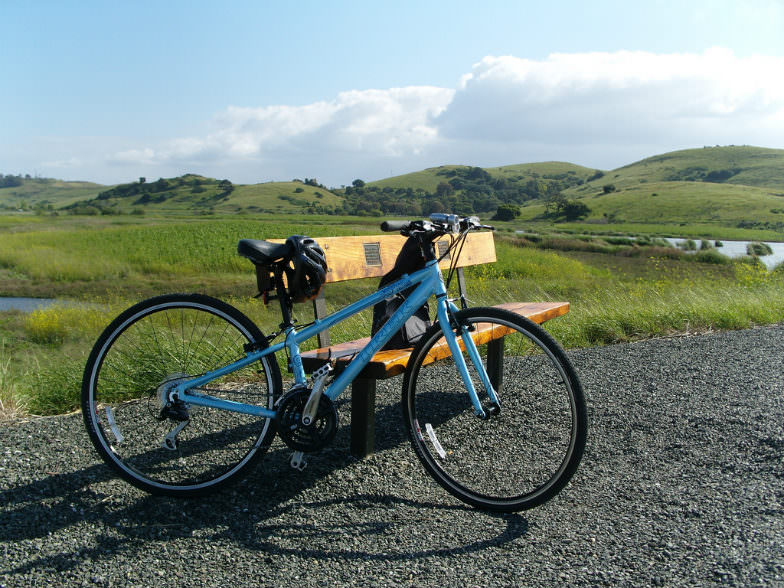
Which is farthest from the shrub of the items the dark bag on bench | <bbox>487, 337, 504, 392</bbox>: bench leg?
the dark bag on bench

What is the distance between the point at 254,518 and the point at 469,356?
1.17 meters

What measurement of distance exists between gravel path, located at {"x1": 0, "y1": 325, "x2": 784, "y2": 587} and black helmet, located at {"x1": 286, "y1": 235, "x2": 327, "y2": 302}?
3.07 feet

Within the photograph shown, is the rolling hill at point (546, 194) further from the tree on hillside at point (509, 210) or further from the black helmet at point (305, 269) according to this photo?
the black helmet at point (305, 269)

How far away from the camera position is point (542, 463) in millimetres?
2783

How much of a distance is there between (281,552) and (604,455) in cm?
187

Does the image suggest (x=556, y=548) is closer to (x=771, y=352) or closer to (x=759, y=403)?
(x=759, y=403)

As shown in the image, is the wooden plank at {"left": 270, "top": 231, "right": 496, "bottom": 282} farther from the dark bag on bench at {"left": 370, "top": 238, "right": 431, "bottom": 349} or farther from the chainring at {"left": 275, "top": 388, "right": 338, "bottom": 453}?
the chainring at {"left": 275, "top": 388, "right": 338, "bottom": 453}

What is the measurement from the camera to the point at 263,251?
267 cm

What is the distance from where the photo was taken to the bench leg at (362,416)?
10.2ft

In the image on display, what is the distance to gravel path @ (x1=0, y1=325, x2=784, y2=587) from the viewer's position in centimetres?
218

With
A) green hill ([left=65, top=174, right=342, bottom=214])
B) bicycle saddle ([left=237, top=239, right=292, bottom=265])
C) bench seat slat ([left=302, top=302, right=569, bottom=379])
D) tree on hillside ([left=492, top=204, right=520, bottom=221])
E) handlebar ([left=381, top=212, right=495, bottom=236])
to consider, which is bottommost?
bench seat slat ([left=302, top=302, right=569, bottom=379])

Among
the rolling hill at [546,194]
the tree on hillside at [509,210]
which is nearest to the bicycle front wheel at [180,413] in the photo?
the tree on hillside at [509,210]

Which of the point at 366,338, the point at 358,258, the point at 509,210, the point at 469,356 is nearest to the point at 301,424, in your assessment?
the point at 469,356

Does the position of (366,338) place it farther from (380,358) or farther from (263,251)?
(263,251)
